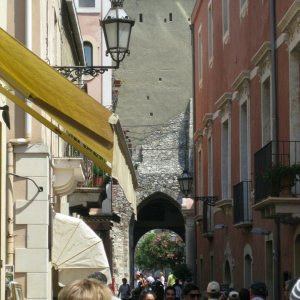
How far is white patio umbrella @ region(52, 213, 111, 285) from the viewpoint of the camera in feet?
57.6

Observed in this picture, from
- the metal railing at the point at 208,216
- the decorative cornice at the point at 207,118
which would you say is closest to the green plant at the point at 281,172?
the metal railing at the point at 208,216

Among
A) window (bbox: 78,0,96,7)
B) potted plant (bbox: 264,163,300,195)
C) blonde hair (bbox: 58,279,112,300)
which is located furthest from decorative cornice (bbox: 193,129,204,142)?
blonde hair (bbox: 58,279,112,300)

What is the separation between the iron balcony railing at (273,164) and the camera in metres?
16.3

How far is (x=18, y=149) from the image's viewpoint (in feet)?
51.4

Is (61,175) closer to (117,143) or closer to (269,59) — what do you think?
(269,59)

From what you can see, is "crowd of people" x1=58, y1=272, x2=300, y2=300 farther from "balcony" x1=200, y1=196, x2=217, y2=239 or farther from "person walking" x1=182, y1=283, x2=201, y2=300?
"balcony" x1=200, y1=196, x2=217, y2=239

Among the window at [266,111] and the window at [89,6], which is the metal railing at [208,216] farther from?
the window at [89,6]

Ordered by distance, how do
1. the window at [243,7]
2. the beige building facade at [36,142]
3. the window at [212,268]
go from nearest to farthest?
the beige building facade at [36,142]
the window at [243,7]
the window at [212,268]

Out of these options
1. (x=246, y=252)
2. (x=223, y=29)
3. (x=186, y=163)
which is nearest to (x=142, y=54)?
(x=186, y=163)

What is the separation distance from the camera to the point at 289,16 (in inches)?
677

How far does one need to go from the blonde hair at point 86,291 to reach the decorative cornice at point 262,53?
14.9 m

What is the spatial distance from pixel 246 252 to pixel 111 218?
1177cm

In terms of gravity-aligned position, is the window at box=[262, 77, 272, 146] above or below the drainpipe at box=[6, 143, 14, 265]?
above

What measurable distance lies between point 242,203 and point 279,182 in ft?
19.0
